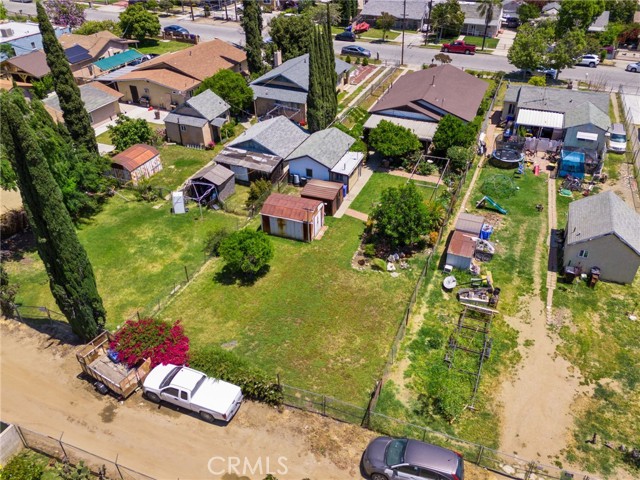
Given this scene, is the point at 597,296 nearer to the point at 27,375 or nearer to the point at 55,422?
the point at 55,422

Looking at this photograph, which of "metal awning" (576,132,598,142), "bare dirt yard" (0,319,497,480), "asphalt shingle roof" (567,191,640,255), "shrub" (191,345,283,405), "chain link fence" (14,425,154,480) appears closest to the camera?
"chain link fence" (14,425,154,480)

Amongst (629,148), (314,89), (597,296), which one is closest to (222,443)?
(597,296)

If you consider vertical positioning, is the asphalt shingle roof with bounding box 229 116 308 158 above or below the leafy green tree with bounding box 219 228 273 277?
above

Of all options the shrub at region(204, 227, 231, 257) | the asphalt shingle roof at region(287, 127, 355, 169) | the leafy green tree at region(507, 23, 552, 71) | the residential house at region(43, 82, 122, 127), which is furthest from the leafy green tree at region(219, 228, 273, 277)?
the leafy green tree at region(507, 23, 552, 71)

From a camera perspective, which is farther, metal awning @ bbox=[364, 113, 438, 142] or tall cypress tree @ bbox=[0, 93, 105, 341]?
metal awning @ bbox=[364, 113, 438, 142]

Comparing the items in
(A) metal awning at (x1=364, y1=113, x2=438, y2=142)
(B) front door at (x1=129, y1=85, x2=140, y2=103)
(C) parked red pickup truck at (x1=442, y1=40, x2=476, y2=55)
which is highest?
(C) parked red pickup truck at (x1=442, y1=40, x2=476, y2=55)

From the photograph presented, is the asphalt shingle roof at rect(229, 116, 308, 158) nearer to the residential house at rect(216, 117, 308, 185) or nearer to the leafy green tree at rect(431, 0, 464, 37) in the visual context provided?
the residential house at rect(216, 117, 308, 185)

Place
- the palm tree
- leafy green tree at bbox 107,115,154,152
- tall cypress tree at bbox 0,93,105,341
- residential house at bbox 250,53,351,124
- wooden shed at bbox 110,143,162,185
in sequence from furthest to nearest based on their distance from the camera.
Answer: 1. the palm tree
2. residential house at bbox 250,53,351,124
3. leafy green tree at bbox 107,115,154,152
4. wooden shed at bbox 110,143,162,185
5. tall cypress tree at bbox 0,93,105,341
